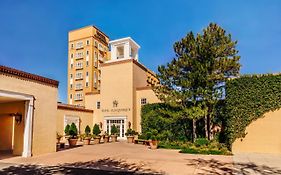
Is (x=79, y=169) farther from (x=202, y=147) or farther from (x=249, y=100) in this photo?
(x=249, y=100)

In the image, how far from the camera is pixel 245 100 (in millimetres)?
15266

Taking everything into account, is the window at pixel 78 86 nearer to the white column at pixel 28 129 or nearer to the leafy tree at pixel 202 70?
the leafy tree at pixel 202 70

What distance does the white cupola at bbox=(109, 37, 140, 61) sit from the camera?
29.4 m

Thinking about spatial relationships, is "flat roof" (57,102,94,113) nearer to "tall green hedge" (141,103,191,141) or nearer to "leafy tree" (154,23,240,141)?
"tall green hedge" (141,103,191,141)

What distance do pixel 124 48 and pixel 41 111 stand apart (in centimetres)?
1712

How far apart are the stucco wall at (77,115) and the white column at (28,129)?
10.1 metres

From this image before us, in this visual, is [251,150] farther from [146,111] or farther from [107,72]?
[107,72]

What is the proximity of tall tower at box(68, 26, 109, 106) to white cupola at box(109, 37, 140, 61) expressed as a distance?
19032 mm

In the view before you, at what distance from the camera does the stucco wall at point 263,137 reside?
1443cm

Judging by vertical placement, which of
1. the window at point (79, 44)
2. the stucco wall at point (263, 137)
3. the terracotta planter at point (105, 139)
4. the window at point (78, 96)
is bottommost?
the terracotta planter at point (105, 139)

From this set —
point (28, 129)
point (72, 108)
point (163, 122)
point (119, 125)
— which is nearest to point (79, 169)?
point (28, 129)

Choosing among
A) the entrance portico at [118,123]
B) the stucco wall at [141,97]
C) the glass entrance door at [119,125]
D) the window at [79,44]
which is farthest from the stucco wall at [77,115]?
the window at [79,44]

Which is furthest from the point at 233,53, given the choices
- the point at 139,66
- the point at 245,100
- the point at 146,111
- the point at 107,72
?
the point at 107,72

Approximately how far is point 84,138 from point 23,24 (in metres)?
9.91
